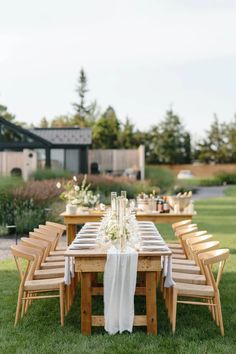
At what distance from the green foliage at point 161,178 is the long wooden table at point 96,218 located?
1585 cm

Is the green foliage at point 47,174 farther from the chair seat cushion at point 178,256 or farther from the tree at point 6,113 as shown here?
the tree at point 6,113

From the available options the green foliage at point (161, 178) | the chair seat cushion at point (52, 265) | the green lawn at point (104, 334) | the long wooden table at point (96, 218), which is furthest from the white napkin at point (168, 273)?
the green foliage at point (161, 178)

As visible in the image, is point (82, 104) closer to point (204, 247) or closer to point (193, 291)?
point (204, 247)

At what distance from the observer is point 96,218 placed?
8.74 m

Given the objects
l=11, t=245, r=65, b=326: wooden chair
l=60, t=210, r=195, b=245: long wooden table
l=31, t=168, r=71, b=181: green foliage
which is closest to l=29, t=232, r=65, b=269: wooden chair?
l=11, t=245, r=65, b=326: wooden chair

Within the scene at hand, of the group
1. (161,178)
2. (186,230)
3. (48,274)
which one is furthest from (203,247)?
(161,178)

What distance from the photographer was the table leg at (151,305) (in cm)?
476

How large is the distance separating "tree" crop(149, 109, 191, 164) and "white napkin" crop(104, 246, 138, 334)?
38.4 metres

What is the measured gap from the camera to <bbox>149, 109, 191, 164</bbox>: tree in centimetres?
4316

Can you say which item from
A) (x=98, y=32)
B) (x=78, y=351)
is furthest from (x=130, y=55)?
(x=78, y=351)

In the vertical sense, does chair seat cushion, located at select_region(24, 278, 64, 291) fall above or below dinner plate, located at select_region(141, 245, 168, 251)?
below

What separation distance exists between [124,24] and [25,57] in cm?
725

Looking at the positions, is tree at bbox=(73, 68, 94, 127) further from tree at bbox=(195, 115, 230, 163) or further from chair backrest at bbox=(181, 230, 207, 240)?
chair backrest at bbox=(181, 230, 207, 240)

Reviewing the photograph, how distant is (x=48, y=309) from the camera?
5727 mm
